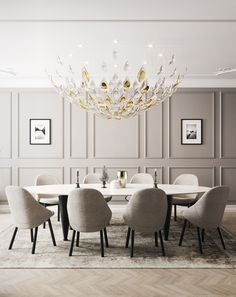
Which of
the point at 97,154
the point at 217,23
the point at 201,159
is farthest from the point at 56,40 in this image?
the point at 201,159

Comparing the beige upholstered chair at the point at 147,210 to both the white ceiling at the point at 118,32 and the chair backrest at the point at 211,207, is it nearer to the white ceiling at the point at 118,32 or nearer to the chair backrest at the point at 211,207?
the chair backrest at the point at 211,207

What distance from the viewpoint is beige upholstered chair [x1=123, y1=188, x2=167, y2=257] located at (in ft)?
11.1

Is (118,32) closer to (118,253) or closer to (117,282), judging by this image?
(118,253)

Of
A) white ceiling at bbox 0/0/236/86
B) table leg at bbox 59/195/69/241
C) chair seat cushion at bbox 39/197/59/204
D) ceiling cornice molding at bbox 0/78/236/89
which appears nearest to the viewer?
white ceiling at bbox 0/0/236/86

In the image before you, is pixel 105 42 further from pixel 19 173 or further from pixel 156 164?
pixel 19 173

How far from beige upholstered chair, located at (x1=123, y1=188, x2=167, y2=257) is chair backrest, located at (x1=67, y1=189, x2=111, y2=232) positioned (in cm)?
29

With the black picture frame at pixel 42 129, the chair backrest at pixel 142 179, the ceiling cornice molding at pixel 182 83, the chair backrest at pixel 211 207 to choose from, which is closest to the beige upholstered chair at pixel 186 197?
the chair backrest at pixel 142 179

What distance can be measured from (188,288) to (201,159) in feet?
13.2

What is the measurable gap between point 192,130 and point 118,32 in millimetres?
3179

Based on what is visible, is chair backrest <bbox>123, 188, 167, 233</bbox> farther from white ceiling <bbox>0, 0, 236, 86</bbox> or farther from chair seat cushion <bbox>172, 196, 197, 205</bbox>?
white ceiling <bbox>0, 0, 236, 86</bbox>

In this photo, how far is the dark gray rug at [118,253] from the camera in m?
3.30

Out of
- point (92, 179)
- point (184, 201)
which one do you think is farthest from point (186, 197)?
point (92, 179)

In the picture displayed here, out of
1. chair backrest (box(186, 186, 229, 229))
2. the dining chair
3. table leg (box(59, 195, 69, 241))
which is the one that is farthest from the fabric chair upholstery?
chair backrest (box(186, 186, 229, 229))

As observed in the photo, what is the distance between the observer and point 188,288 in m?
2.74
